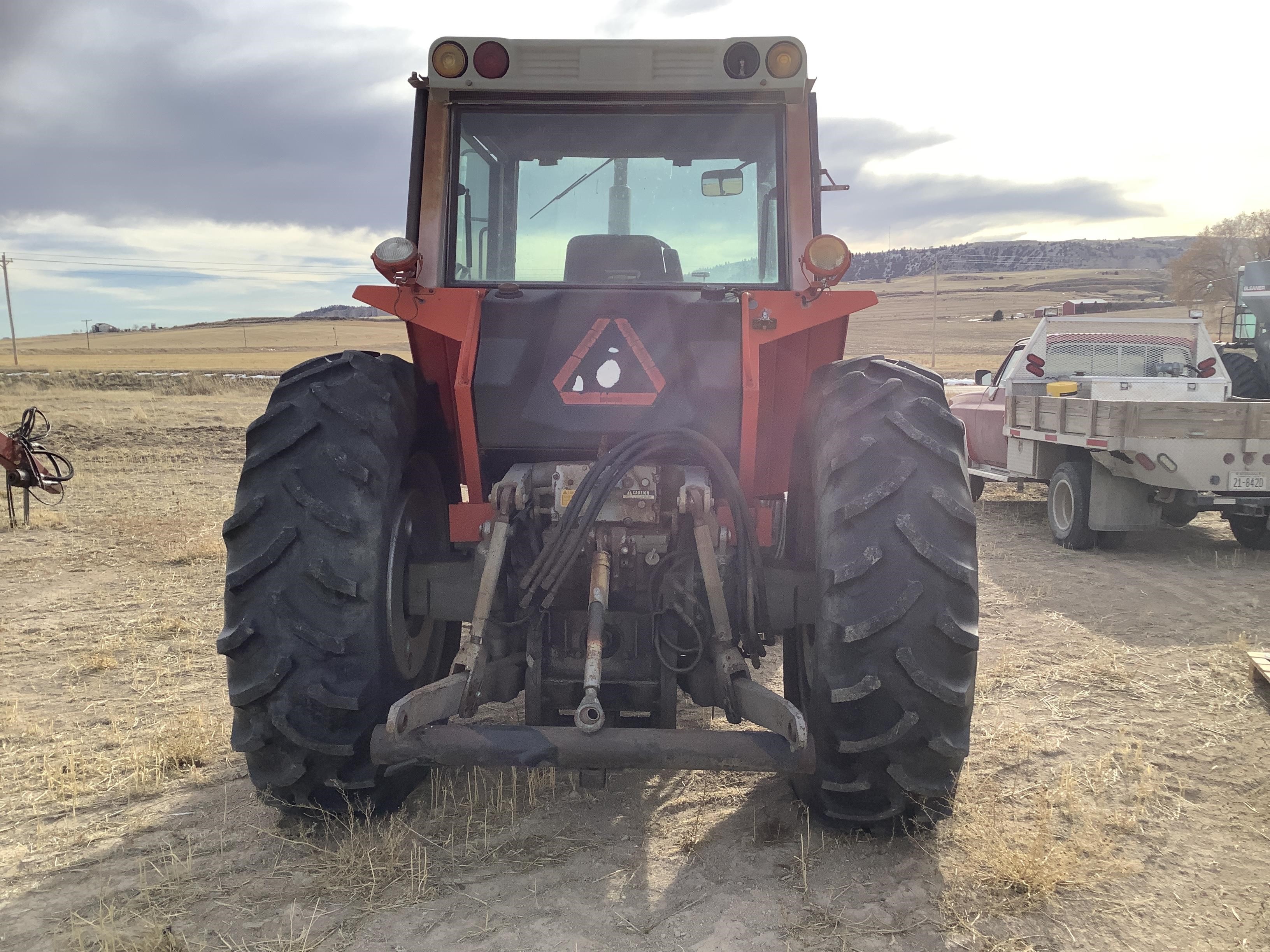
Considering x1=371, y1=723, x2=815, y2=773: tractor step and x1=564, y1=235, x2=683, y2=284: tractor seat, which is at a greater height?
x1=564, y1=235, x2=683, y2=284: tractor seat

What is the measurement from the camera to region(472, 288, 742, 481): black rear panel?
137 inches

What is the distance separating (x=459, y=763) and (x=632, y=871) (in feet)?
2.46

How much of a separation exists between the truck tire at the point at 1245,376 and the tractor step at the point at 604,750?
1267 centimetres

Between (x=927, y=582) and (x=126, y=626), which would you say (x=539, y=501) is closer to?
(x=927, y=582)

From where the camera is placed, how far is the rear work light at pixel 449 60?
3.71 metres

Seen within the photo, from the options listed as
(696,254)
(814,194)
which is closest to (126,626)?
(696,254)

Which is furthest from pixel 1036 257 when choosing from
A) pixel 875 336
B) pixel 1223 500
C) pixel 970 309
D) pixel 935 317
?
pixel 1223 500

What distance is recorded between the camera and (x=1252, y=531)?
27.9ft

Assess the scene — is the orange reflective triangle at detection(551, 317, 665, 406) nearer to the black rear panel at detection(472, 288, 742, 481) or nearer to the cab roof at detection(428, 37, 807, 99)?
the black rear panel at detection(472, 288, 742, 481)

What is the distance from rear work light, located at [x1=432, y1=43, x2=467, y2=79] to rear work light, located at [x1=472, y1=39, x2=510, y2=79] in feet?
0.15

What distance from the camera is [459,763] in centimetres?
296

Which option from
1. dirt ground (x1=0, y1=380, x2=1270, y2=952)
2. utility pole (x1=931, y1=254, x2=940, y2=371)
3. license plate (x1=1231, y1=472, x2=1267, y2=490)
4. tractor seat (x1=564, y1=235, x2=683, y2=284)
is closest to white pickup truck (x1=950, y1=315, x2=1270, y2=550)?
license plate (x1=1231, y1=472, x2=1267, y2=490)

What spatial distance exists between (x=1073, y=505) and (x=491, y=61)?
6909mm

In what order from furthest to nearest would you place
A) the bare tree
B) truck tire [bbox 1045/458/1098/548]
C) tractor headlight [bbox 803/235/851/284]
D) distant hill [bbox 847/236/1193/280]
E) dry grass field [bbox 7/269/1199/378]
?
distant hill [bbox 847/236/1193/280]
the bare tree
dry grass field [bbox 7/269/1199/378]
truck tire [bbox 1045/458/1098/548]
tractor headlight [bbox 803/235/851/284]
